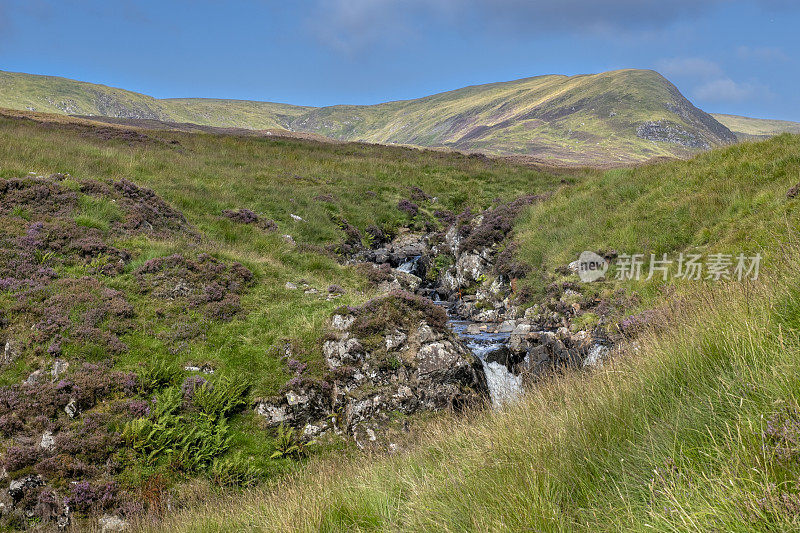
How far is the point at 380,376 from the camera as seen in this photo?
936 cm

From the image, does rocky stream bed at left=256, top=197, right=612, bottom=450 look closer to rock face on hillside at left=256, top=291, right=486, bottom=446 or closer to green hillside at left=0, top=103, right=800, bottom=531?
rock face on hillside at left=256, top=291, right=486, bottom=446

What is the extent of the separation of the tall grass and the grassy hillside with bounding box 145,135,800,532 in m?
0.02

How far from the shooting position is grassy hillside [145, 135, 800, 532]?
2.41 m

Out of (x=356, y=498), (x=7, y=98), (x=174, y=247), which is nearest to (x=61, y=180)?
(x=174, y=247)

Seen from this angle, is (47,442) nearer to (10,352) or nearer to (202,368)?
(10,352)

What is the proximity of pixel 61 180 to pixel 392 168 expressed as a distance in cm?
2300

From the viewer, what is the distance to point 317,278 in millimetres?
14586

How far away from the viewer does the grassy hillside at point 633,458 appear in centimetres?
241

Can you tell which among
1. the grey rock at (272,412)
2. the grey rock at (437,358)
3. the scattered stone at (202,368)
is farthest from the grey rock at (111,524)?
the grey rock at (437,358)

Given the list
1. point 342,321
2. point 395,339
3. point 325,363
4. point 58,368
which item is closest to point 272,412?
point 325,363

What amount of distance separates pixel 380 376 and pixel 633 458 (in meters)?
6.55

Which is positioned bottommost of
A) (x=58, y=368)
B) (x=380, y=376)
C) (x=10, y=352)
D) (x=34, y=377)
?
(x=380, y=376)

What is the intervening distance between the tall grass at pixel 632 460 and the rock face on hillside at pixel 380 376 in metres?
3.32

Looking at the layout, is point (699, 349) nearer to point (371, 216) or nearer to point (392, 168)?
point (371, 216)
